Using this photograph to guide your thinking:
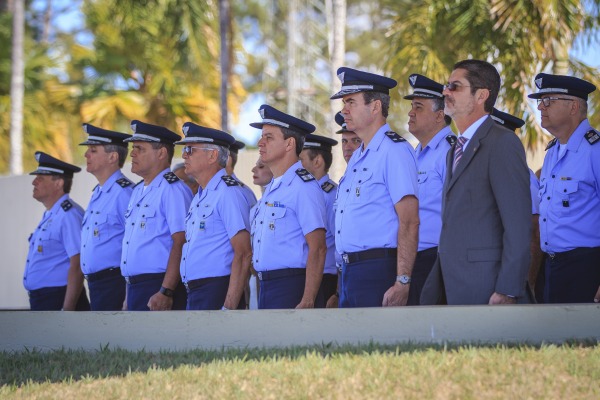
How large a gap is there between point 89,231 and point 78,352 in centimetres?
227

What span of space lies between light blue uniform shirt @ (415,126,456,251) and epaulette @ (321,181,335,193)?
3.49ft

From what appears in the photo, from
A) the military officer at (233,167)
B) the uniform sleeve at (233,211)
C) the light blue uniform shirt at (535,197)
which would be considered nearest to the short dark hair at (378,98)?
the light blue uniform shirt at (535,197)

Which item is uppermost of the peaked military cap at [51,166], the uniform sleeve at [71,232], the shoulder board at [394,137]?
the shoulder board at [394,137]

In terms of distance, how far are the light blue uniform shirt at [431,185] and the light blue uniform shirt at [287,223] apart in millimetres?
668

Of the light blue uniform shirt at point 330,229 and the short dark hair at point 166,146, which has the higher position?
the short dark hair at point 166,146

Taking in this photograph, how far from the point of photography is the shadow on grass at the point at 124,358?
19.7 ft

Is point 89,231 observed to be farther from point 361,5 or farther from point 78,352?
point 361,5

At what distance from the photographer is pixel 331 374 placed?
18.7 feet

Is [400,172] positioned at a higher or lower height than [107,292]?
higher

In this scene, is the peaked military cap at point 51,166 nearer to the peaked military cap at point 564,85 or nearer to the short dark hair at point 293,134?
the short dark hair at point 293,134

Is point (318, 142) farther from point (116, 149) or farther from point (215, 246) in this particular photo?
point (116, 149)

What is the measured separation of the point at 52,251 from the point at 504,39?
21.3ft

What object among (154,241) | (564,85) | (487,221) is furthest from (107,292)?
(487,221)

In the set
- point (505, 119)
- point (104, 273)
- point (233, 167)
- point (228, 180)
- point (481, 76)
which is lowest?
point (104, 273)
